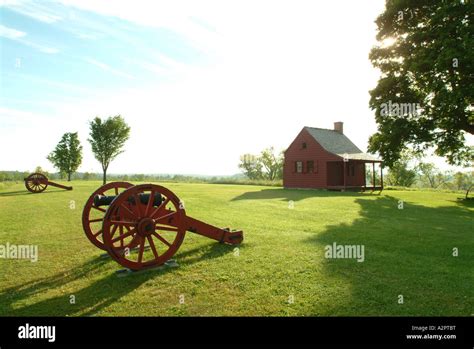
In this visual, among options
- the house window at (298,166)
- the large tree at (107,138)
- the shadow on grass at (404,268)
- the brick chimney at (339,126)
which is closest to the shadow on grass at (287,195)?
the house window at (298,166)

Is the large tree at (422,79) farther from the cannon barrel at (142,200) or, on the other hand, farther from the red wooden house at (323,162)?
the cannon barrel at (142,200)

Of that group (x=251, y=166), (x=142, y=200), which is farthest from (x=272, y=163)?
(x=142, y=200)

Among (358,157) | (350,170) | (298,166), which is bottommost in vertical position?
(350,170)

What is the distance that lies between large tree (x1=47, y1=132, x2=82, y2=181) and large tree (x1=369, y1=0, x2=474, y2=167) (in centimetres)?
5044

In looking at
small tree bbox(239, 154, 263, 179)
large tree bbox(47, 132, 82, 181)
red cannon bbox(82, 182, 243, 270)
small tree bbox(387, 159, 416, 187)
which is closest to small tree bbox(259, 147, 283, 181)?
small tree bbox(239, 154, 263, 179)

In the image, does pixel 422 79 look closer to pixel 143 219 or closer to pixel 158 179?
pixel 143 219

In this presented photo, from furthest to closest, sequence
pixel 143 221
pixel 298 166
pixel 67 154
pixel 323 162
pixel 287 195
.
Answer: pixel 67 154, pixel 298 166, pixel 323 162, pixel 287 195, pixel 143 221

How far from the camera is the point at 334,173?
30594 mm

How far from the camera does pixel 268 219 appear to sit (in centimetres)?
1204

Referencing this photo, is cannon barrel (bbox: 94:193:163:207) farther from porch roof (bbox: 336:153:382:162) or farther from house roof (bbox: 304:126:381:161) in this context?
house roof (bbox: 304:126:381:161)

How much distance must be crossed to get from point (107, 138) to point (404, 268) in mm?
40029

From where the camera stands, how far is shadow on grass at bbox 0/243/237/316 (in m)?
4.64

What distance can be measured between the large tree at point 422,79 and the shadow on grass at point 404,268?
32.3ft
